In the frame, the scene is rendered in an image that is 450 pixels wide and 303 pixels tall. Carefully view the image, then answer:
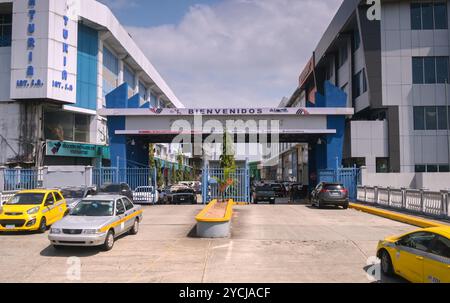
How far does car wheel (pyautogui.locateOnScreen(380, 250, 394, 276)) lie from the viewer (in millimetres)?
8328

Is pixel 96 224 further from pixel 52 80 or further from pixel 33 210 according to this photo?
pixel 52 80

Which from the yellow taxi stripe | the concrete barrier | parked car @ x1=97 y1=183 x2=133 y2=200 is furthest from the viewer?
parked car @ x1=97 y1=183 x2=133 y2=200

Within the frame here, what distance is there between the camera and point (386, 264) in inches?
332

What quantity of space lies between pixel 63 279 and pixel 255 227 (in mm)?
8354

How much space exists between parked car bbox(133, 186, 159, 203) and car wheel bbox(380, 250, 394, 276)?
19.8 m

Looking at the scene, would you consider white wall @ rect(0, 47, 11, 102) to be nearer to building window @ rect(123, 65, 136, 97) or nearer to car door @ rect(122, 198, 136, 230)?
building window @ rect(123, 65, 136, 97)

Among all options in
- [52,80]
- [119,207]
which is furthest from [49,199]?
[52,80]

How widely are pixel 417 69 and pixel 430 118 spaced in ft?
14.9

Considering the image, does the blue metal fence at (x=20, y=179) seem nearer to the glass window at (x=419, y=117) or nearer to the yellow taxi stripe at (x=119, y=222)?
the yellow taxi stripe at (x=119, y=222)

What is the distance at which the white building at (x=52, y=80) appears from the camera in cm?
3631

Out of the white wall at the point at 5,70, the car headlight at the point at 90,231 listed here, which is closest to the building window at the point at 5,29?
the white wall at the point at 5,70

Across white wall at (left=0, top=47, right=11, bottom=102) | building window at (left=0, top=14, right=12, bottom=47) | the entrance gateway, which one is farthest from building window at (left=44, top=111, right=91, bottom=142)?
the entrance gateway

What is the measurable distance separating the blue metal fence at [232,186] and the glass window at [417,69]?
19.4 m
